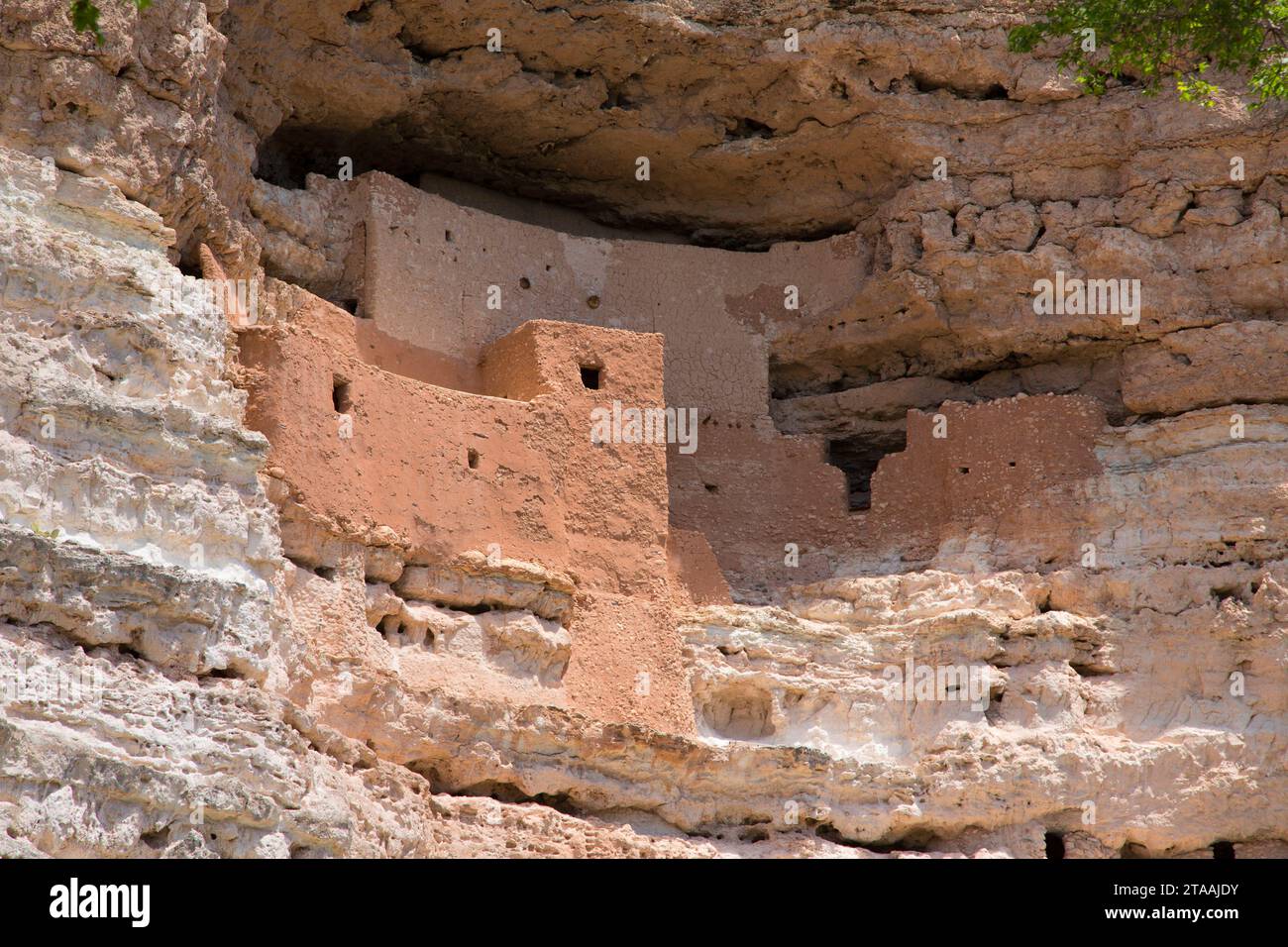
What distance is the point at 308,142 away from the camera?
814 inches

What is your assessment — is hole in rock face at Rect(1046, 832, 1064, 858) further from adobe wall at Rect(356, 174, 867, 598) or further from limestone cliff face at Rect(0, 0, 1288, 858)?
adobe wall at Rect(356, 174, 867, 598)

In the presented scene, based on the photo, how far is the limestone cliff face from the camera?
48.5ft

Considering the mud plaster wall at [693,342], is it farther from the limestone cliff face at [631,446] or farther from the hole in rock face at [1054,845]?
the hole in rock face at [1054,845]

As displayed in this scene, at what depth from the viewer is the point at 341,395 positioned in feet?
57.2

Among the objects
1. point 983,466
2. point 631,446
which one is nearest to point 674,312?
point 631,446

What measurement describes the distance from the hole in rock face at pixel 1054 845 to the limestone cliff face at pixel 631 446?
16 cm

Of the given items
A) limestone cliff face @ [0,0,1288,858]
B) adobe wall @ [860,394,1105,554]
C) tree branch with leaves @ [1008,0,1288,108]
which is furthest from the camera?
adobe wall @ [860,394,1105,554]

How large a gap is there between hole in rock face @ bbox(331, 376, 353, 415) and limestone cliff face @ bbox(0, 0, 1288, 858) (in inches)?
5.0

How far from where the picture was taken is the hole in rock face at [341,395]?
57.0 feet

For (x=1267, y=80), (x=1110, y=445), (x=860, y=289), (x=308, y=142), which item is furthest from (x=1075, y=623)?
(x=308, y=142)

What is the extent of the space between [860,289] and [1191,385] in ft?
10.6

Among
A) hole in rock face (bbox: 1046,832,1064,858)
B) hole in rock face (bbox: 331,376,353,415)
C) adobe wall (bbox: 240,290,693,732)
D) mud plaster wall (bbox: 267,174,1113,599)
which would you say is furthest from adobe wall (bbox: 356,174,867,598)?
hole in rock face (bbox: 1046,832,1064,858)

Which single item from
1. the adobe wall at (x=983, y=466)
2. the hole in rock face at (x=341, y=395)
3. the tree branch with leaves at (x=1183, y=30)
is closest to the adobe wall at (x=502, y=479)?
the hole in rock face at (x=341, y=395)
